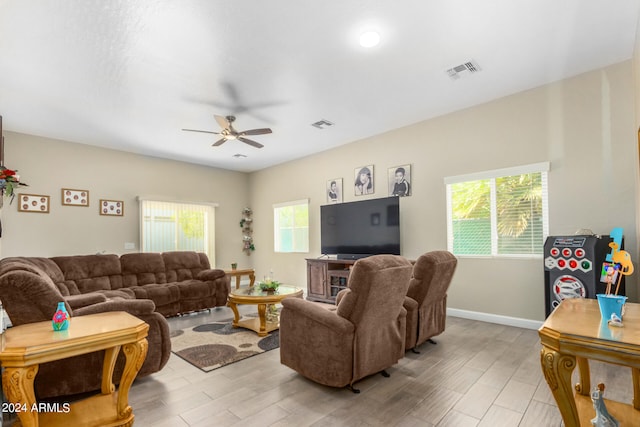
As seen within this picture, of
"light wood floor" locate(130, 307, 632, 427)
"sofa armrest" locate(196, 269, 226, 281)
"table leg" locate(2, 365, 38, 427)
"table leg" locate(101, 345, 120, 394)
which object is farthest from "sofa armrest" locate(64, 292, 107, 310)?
"sofa armrest" locate(196, 269, 226, 281)

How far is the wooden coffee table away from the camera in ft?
12.7

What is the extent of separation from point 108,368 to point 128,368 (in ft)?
1.28

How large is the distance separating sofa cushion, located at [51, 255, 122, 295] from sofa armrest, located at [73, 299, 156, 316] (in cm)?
241

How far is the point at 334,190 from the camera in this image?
643 cm

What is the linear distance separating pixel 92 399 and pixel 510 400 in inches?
117

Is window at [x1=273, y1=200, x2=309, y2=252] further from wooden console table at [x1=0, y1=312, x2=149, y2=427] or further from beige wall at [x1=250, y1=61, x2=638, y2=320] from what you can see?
wooden console table at [x1=0, y1=312, x2=149, y2=427]

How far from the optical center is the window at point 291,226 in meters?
7.10

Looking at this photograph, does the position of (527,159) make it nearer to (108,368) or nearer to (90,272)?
(108,368)

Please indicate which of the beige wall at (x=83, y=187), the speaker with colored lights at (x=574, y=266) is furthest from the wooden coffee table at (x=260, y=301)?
the beige wall at (x=83, y=187)

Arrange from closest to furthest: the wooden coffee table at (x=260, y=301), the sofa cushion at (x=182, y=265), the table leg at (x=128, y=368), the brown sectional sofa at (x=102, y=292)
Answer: the table leg at (x=128, y=368) → the brown sectional sofa at (x=102, y=292) → the wooden coffee table at (x=260, y=301) → the sofa cushion at (x=182, y=265)

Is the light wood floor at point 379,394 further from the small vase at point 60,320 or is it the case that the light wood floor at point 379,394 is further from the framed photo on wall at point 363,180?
the framed photo on wall at point 363,180

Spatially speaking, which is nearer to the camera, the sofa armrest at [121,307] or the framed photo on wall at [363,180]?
the sofa armrest at [121,307]

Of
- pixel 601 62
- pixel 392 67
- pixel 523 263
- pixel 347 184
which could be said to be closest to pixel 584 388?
pixel 523 263

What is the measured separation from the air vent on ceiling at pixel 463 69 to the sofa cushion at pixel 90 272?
5.41m
